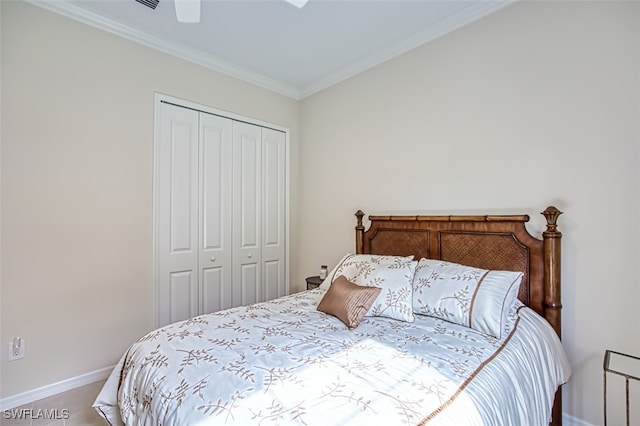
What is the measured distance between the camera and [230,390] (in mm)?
1075

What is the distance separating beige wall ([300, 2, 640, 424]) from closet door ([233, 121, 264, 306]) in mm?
1304

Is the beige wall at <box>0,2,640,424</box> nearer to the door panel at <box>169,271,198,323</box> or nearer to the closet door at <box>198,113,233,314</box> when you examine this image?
the door panel at <box>169,271,198,323</box>

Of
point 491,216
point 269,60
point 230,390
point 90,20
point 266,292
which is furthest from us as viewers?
point 266,292

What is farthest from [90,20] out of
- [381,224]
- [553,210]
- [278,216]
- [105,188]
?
[553,210]

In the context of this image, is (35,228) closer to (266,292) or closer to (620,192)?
(266,292)

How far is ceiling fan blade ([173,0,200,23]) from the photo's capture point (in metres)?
1.77

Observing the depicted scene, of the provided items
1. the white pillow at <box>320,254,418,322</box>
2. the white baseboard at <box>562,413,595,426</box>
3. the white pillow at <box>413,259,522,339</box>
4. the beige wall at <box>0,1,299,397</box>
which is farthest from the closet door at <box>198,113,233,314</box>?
the white baseboard at <box>562,413,595,426</box>

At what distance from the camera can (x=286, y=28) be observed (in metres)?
2.53

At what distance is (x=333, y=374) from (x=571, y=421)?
174 centimetres

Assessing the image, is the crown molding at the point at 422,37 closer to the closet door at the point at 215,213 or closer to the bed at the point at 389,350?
the closet door at the point at 215,213

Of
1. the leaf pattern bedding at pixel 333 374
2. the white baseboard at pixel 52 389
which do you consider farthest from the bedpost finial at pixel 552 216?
the white baseboard at pixel 52 389

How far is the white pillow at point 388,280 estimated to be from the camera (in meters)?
1.90

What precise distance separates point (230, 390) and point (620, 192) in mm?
2216

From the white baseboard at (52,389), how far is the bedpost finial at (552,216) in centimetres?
335
